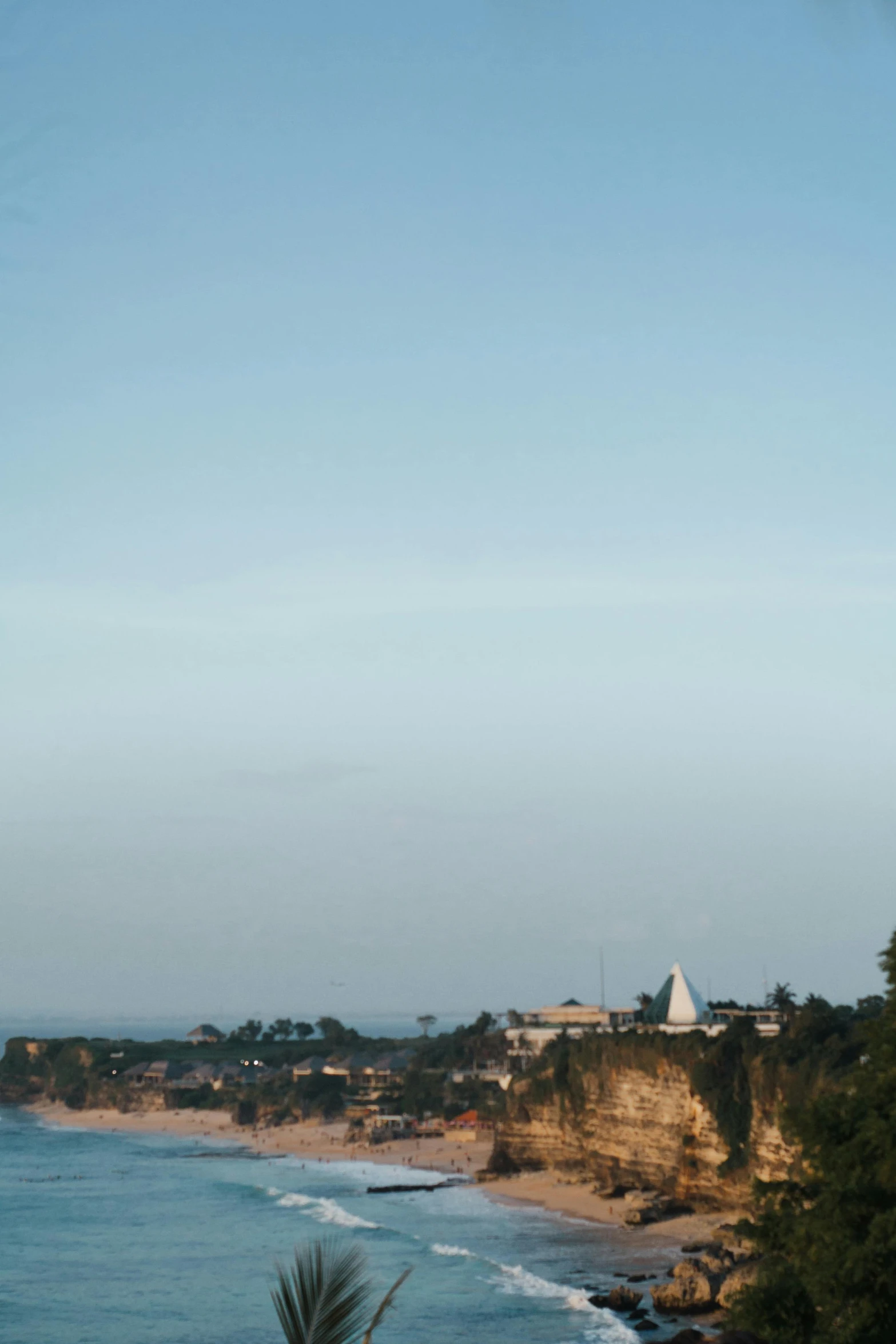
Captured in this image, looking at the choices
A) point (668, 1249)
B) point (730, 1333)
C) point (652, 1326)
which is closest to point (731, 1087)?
point (668, 1249)

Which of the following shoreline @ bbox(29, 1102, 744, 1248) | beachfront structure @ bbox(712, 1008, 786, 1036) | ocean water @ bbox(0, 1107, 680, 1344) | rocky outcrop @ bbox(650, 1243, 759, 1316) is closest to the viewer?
rocky outcrop @ bbox(650, 1243, 759, 1316)

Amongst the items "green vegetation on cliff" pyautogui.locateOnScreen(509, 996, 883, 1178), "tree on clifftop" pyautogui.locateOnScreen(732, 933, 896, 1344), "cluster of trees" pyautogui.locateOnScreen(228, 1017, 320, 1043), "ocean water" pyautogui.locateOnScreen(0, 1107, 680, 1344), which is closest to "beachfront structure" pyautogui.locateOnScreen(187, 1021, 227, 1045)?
"cluster of trees" pyautogui.locateOnScreen(228, 1017, 320, 1043)

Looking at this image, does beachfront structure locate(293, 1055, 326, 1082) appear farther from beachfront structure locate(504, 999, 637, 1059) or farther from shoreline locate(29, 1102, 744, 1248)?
beachfront structure locate(504, 999, 637, 1059)

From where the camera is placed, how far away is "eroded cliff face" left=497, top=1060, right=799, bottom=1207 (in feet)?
196

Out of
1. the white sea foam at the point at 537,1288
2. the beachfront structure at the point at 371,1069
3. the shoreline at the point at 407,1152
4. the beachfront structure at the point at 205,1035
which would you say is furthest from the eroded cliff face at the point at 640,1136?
the beachfront structure at the point at 205,1035

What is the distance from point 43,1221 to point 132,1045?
10845 cm

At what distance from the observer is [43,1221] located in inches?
2876

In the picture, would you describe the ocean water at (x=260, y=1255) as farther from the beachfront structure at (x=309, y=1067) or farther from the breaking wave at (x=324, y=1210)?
the beachfront structure at (x=309, y=1067)

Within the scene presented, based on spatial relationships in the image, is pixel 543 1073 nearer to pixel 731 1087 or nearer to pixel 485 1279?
pixel 731 1087

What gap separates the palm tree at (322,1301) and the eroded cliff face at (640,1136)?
46749 millimetres

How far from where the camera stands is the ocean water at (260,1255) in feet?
144

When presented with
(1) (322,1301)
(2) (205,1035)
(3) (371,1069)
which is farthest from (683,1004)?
(2) (205,1035)

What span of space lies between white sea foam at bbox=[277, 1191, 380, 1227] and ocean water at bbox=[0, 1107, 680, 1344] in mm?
217

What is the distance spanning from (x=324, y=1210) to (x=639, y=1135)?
18.7 m
